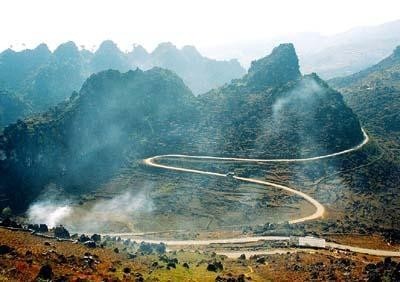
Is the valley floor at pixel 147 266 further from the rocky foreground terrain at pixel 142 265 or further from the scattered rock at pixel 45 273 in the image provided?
the scattered rock at pixel 45 273

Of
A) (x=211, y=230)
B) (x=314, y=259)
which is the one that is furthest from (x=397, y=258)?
(x=211, y=230)

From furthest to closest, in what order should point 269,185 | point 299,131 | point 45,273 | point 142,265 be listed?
point 299,131 < point 269,185 < point 142,265 < point 45,273

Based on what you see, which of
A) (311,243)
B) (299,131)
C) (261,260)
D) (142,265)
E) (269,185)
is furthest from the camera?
(299,131)

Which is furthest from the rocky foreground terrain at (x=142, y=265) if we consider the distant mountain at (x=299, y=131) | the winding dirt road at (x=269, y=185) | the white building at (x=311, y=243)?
the distant mountain at (x=299, y=131)

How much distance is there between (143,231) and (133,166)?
5166 centimetres

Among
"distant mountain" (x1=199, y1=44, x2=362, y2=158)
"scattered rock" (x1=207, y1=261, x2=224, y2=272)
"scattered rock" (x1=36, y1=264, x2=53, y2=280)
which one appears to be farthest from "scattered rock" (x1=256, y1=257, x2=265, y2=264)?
"distant mountain" (x1=199, y1=44, x2=362, y2=158)

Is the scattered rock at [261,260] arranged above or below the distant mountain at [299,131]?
below

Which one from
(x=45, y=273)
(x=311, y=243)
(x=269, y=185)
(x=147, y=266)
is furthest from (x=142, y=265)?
(x=269, y=185)

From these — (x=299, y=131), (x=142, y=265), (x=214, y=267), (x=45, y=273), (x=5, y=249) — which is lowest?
(x=214, y=267)

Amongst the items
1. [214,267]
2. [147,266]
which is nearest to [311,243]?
[214,267]

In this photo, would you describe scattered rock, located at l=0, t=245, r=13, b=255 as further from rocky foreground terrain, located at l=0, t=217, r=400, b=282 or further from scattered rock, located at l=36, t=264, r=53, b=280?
scattered rock, located at l=36, t=264, r=53, b=280

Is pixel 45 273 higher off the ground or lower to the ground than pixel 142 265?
higher

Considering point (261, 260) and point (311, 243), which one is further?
point (311, 243)

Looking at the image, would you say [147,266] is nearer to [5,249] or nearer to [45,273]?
[45,273]
